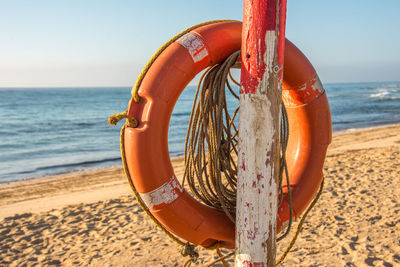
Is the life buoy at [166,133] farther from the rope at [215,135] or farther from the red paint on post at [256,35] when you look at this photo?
the red paint on post at [256,35]

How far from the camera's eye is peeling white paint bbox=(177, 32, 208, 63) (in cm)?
209

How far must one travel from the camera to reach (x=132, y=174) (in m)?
2.06

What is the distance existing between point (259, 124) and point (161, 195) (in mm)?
704

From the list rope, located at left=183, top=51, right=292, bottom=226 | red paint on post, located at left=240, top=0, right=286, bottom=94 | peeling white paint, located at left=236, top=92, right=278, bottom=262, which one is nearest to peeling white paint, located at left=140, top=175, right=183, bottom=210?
rope, located at left=183, top=51, right=292, bottom=226

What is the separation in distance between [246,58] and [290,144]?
1040 millimetres

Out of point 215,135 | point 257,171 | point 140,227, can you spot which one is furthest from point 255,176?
point 140,227

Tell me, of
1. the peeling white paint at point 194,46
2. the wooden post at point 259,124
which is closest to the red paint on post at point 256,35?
the wooden post at point 259,124

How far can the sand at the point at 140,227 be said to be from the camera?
3.39 metres

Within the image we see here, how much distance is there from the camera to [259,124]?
174 cm

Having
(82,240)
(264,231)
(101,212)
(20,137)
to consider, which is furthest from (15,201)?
(20,137)

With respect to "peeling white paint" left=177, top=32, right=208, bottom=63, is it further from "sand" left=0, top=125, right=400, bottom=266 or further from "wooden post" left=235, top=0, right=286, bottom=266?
"sand" left=0, top=125, right=400, bottom=266

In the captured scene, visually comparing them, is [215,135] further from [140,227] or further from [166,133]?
[140,227]

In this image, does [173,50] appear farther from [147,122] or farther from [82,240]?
[82,240]

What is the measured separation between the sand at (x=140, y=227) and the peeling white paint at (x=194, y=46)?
2003 millimetres
